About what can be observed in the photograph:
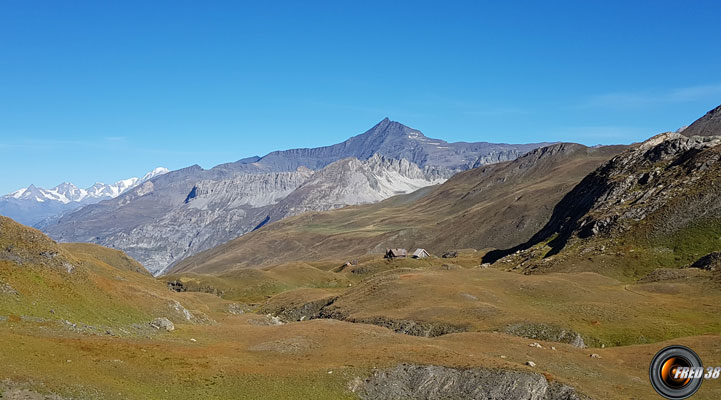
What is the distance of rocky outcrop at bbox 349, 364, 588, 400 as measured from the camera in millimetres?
46469

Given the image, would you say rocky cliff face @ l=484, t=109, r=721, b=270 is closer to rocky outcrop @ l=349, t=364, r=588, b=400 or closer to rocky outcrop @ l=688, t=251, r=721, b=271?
rocky outcrop @ l=688, t=251, r=721, b=271

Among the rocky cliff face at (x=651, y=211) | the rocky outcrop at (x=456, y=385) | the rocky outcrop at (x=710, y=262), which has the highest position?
A: the rocky cliff face at (x=651, y=211)

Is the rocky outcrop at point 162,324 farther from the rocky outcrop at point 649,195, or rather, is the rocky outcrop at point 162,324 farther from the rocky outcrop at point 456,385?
the rocky outcrop at point 649,195

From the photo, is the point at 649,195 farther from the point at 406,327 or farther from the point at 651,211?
the point at 406,327

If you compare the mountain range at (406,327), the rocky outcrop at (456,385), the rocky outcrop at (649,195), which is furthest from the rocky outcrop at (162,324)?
the rocky outcrop at (649,195)

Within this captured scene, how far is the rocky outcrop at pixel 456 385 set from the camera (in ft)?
152

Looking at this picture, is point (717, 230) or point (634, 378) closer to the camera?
point (634, 378)

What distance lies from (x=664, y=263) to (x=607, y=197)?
168 ft

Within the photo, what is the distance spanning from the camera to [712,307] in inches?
3196

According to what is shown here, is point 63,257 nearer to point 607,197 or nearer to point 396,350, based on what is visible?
point 396,350

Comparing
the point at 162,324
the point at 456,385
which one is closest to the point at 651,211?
the point at 456,385

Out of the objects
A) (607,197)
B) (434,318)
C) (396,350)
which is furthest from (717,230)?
(396,350)

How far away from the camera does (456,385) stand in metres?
48.7

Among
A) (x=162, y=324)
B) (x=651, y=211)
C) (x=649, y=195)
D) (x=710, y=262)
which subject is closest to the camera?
(x=162, y=324)
